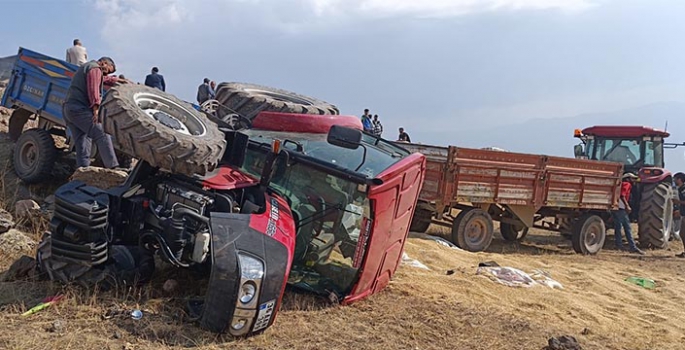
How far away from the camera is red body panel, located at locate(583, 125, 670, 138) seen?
13.7 m

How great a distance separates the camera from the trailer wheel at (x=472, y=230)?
32.2 feet

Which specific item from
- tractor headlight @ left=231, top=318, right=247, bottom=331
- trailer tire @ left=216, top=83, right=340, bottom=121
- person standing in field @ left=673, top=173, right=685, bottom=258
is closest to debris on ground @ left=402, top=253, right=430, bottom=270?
trailer tire @ left=216, top=83, right=340, bottom=121

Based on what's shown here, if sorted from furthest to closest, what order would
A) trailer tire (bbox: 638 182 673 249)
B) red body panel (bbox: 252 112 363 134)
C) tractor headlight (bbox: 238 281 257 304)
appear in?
trailer tire (bbox: 638 182 673 249)
red body panel (bbox: 252 112 363 134)
tractor headlight (bbox: 238 281 257 304)

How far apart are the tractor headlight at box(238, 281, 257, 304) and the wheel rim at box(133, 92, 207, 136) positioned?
4.59 feet

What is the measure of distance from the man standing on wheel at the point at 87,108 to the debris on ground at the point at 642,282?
275 inches

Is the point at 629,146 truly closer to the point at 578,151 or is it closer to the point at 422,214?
the point at 578,151

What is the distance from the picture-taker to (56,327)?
3.61 metres

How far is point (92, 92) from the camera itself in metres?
6.21

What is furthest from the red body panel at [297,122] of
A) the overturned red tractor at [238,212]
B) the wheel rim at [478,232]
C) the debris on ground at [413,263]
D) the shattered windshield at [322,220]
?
the wheel rim at [478,232]

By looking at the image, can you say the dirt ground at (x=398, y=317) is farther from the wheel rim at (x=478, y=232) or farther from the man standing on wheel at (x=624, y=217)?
the man standing on wheel at (x=624, y=217)

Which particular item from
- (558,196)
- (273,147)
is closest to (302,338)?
(273,147)

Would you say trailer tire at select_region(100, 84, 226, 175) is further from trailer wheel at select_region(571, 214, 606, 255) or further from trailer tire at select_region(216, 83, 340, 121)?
trailer wheel at select_region(571, 214, 606, 255)

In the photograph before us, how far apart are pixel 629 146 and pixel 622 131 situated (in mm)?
386

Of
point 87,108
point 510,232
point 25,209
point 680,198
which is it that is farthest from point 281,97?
point 680,198
